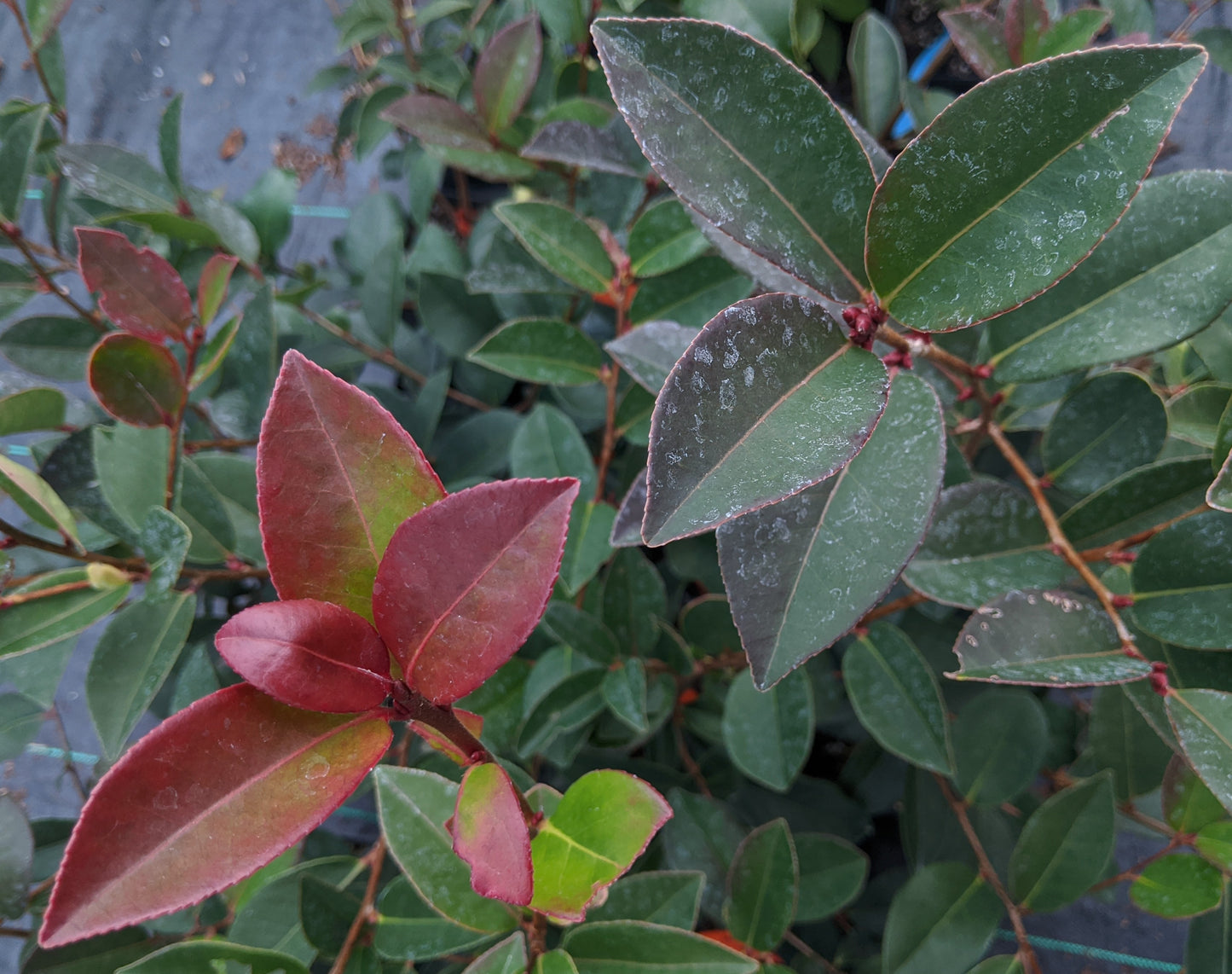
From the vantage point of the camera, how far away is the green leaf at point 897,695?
2.32ft

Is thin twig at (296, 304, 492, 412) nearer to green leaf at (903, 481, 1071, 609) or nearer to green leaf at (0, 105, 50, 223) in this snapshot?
green leaf at (0, 105, 50, 223)

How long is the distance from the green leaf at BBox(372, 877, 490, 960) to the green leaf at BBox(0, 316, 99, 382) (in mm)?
656

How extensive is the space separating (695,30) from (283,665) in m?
0.33

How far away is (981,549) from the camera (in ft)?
1.88

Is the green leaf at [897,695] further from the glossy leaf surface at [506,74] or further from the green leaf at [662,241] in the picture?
the glossy leaf surface at [506,74]

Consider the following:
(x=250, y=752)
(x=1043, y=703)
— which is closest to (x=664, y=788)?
(x=1043, y=703)

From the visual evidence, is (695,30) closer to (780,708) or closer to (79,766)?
(780,708)

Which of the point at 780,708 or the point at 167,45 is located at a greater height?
the point at 167,45

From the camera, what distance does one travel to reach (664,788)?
0.91m

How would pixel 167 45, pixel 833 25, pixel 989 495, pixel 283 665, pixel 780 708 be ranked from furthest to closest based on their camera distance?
pixel 167 45
pixel 833 25
pixel 780 708
pixel 989 495
pixel 283 665

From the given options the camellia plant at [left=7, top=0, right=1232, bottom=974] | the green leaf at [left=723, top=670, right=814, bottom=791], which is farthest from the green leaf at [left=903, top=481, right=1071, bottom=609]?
the green leaf at [left=723, top=670, right=814, bottom=791]

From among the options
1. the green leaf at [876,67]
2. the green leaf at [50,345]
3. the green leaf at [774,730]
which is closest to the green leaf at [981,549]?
the green leaf at [774,730]

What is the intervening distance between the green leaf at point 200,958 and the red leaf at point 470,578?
283 mm

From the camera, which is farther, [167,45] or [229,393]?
[167,45]
